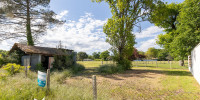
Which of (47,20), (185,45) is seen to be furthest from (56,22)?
(185,45)

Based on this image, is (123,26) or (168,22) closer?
(123,26)

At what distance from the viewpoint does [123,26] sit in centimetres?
1295

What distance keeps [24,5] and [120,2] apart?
46.7ft

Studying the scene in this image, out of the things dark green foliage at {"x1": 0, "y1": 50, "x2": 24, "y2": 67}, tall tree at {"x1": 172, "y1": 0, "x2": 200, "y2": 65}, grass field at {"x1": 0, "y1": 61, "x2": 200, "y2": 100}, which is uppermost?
tall tree at {"x1": 172, "y1": 0, "x2": 200, "y2": 65}

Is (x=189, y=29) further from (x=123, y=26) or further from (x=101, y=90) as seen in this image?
(x=101, y=90)

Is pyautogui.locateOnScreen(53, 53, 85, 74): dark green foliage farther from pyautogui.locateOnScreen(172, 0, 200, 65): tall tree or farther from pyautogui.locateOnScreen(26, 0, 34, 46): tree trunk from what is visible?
pyautogui.locateOnScreen(172, 0, 200, 65): tall tree

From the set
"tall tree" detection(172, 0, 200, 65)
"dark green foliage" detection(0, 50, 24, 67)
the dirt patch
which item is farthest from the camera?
"dark green foliage" detection(0, 50, 24, 67)

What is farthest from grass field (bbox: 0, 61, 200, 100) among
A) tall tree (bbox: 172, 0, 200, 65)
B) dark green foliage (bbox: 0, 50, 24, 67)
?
dark green foliage (bbox: 0, 50, 24, 67)

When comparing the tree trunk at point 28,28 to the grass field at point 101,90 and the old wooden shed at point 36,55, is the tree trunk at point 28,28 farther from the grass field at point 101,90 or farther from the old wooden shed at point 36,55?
the grass field at point 101,90

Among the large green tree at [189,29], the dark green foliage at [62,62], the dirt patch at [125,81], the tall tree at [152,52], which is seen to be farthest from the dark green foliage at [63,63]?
the tall tree at [152,52]

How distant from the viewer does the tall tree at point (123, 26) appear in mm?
12695

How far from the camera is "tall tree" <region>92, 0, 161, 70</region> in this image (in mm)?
12695

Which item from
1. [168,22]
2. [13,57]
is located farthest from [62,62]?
[168,22]

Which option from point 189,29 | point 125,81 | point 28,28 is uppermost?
point 28,28
